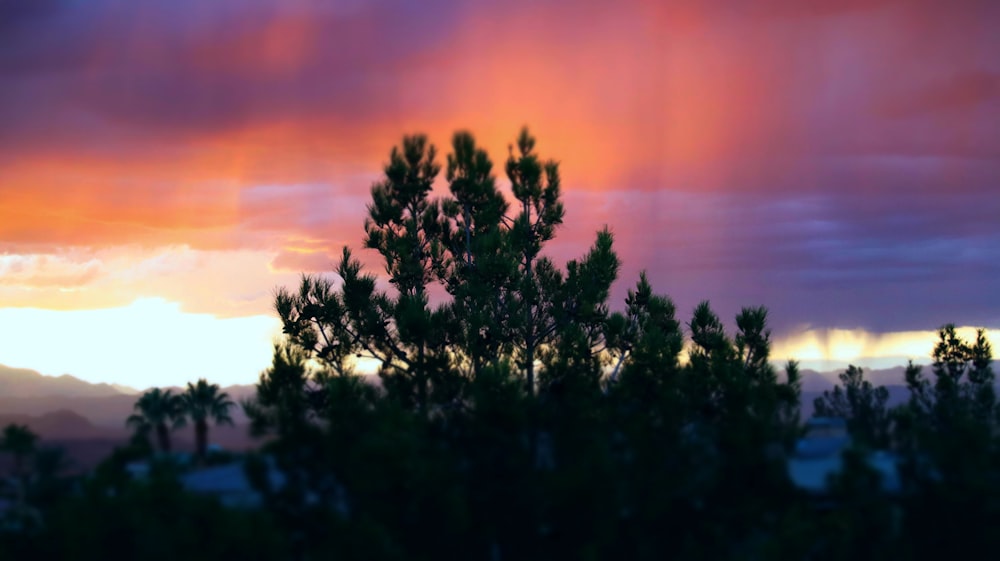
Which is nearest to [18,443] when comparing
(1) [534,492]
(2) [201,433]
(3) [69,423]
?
(1) [534,492]

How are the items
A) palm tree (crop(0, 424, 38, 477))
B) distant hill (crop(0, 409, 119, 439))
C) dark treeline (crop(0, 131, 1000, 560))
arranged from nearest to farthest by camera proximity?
dark treeline (crop(0, 131, 1000, 560)) < palm tree (crop(0, 424, 38, 477)) < distant hill (crop(0, 409, 119, 439))

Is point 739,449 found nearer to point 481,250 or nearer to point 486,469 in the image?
point 486,469

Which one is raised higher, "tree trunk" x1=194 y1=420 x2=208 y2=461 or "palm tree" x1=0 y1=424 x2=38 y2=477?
"palm tree" x1=0 y1=424 x2=38 y2=477

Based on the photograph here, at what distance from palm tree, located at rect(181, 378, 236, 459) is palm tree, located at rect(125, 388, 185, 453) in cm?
46

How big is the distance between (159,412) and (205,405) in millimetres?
1930

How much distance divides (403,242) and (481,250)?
2.69 meters

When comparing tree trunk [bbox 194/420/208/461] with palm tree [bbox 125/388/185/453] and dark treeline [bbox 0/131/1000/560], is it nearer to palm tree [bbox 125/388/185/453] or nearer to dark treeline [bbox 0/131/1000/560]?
palm tree [bbox 125/388/185/453]

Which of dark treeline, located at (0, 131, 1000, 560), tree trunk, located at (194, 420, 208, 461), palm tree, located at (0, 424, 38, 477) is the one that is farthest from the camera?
tree trunk, located at (194, 420, 208, 461)

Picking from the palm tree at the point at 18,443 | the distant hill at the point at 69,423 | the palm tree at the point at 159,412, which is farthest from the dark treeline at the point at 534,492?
the palm tree at the point at 159,412

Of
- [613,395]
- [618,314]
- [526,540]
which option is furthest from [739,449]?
[618,314]

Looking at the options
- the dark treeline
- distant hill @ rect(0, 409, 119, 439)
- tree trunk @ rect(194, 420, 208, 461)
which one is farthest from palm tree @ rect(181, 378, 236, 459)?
the dark treeline

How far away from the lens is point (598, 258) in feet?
108

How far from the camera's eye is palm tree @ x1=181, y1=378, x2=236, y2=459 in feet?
121

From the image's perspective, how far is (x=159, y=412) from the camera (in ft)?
120
